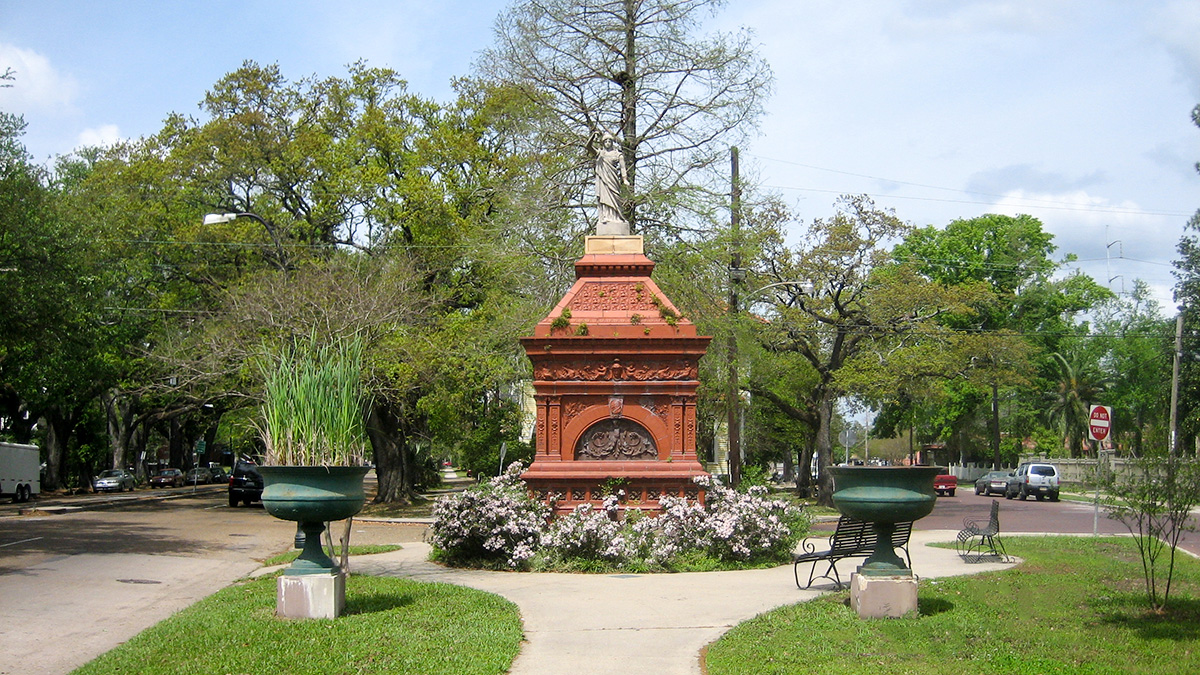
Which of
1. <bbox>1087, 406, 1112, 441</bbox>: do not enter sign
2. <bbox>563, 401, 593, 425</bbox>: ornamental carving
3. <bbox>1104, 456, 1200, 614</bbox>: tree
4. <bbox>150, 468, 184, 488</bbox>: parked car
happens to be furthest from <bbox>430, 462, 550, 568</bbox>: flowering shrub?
<bbox>150, 468, 184, 488</bbox>: parked car

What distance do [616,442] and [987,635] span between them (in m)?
8.90

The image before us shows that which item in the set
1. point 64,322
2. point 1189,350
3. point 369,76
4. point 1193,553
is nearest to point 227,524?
point 64,322

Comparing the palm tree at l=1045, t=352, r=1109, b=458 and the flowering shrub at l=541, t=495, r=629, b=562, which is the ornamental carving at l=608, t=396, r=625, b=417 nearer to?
the flowering shrub at l=541, t=495, r=629, b=562

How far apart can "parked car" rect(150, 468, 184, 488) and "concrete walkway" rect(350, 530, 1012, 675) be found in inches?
2045

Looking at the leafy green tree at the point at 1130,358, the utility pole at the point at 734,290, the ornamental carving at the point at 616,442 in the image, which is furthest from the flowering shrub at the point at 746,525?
the leafy green tree at the point at 1130,358

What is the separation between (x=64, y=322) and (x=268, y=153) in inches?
528

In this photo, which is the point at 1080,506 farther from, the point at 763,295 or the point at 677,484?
the point at 677,484

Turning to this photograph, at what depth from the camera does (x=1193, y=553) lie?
18359mm

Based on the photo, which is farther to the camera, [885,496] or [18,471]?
[18,471]

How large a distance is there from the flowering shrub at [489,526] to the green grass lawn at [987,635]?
5.16 meters

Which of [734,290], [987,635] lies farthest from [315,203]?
[987,635]

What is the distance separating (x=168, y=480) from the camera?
6500cm

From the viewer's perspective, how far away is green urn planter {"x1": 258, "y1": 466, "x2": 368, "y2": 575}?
32.8 feet

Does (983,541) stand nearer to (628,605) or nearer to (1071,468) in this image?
(628,605)
